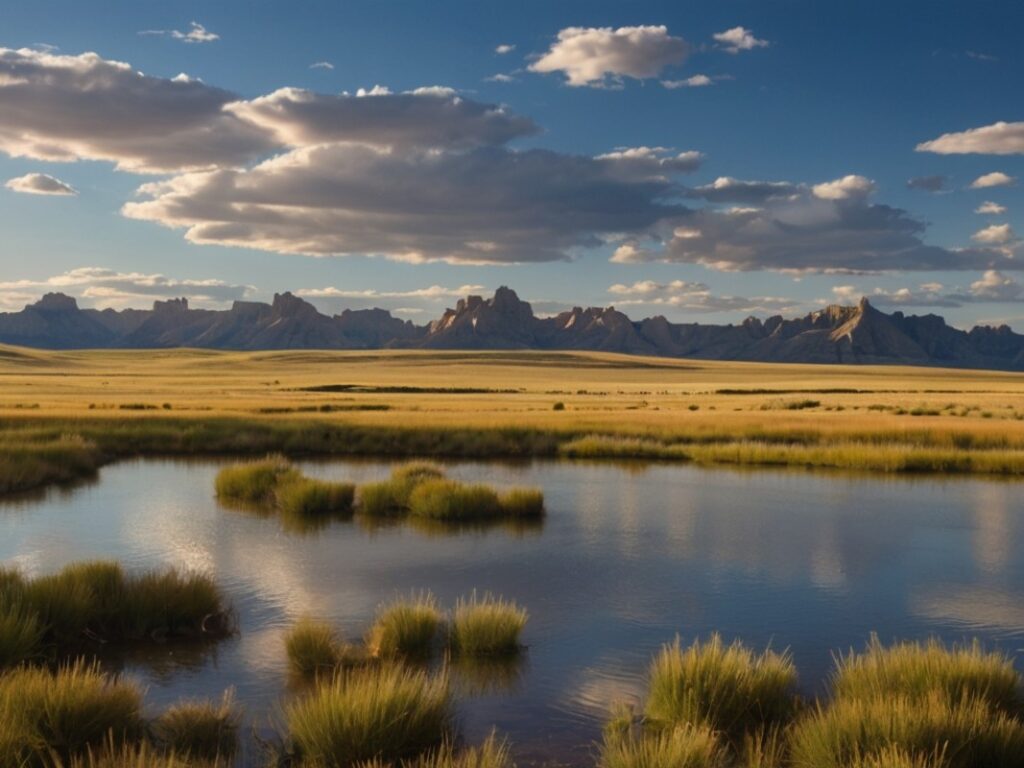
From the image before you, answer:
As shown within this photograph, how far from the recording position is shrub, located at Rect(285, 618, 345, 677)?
1156cm

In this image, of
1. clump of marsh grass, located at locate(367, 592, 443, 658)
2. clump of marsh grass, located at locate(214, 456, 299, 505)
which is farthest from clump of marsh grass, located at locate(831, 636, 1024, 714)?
clump of marsh grass, located at locate(214, 456, 299, 505)

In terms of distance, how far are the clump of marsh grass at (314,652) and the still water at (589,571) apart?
29cm

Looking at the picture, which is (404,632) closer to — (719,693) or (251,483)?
(719,693)

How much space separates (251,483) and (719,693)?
1866cm

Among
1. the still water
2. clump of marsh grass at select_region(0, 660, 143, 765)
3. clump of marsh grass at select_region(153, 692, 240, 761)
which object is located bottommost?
the still water

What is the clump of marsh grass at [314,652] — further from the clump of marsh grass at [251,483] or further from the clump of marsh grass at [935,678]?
the clump of marsh grass at [251,483]

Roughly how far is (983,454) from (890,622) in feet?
74.0

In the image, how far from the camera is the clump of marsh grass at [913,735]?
823 cm

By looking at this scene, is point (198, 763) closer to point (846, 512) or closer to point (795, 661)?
point (795, 661)

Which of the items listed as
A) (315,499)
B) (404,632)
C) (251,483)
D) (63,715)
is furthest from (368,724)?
(251,483)

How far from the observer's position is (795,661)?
1205 cm

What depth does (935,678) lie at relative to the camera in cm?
979

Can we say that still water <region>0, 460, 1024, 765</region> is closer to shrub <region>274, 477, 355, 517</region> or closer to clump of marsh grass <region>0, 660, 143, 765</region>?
shrub <region>274, 477, 355, 517</region>

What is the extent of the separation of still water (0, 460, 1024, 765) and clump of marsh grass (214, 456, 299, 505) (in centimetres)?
81
